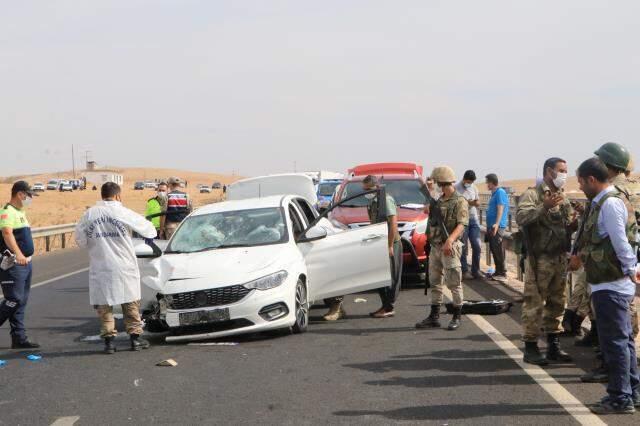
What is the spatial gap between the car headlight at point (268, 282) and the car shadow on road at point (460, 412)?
3.13 m

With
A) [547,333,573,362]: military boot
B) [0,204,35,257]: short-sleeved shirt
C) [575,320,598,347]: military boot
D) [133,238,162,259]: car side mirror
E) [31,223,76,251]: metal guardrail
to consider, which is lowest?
[31,223,76,251]: metal guardrail

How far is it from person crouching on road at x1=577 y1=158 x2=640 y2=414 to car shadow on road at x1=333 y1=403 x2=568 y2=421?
0.38m

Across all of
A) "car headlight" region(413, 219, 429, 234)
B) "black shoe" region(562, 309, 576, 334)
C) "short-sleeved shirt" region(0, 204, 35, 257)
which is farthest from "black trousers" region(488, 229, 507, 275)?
"short-sleeved shirt" region(0, 204, 35, 257)

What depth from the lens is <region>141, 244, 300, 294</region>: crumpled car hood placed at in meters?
8.90

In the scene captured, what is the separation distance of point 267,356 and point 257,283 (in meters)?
1.01

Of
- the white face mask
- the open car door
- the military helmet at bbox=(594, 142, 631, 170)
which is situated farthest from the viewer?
the open car door

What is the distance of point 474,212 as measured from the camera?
14.7 meters

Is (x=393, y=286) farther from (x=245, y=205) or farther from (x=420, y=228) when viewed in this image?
(x=420, y=228)

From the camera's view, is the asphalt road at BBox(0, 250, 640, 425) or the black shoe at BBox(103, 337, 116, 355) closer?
the asphalt road at BBox(0, 250, 640, 425)

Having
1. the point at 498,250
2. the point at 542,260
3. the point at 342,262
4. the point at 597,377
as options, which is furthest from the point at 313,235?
the point at 498,250

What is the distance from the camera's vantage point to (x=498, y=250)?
14391 mm

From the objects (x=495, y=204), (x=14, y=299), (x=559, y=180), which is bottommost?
(x=14, y=299)

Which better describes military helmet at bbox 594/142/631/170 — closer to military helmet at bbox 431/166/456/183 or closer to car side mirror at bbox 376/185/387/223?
military helmet at bbox 431/166/456/183

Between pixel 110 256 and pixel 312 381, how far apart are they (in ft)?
9.38
